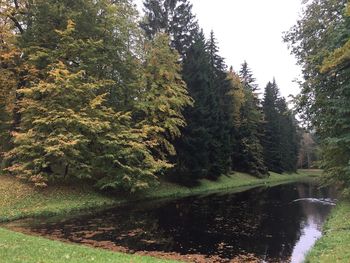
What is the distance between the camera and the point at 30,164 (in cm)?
2336

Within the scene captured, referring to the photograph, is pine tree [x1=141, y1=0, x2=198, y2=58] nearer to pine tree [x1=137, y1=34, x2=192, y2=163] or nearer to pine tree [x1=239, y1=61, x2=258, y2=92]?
pine tree [x1=137, y1=34, x2=192, y2=163]

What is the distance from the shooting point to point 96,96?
26703 millimetres

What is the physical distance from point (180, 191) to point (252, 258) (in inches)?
800

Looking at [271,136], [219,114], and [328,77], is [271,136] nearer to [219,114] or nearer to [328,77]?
[219,114]

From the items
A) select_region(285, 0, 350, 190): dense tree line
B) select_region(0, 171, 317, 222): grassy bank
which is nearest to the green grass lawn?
select_region(0, 171, 317, 222): grassy bank

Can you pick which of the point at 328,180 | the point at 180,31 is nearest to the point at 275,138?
the point at 180,31

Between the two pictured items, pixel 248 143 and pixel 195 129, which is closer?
pixel 195 129

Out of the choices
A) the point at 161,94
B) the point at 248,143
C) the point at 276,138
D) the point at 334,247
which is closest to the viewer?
the point at 334,247

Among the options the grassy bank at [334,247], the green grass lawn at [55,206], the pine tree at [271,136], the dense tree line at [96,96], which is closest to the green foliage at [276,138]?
the pine tree at [271,136]

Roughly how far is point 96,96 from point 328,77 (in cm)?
1528

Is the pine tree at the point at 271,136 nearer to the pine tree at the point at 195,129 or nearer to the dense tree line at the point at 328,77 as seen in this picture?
the pine tree at the point at 195,129

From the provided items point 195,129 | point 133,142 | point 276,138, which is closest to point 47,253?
point 133,142

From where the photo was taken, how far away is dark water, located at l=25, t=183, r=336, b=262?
14439 millimetres

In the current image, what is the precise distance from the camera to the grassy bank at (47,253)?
32.6 feet
